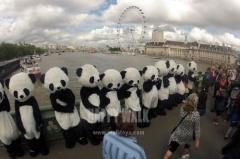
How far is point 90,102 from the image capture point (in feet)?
11.9

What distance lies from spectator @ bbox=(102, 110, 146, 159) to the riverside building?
65.9m

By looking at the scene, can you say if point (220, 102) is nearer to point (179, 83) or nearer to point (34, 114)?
point (179, 83)

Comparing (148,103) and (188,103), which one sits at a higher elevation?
(188,103)

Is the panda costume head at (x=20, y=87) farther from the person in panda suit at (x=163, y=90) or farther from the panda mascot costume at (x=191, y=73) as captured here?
the panda mascot costume at (x=191, y=73)

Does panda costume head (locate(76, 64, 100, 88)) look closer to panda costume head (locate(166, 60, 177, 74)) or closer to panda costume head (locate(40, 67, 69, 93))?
panda costume head (locate(40, 67, 69, 93))

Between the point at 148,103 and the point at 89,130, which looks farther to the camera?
the point at 148,103

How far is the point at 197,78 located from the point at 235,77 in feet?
7.01

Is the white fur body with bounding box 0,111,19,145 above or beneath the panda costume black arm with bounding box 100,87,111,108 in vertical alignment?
beneath

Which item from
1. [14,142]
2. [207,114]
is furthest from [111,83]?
[207,114]

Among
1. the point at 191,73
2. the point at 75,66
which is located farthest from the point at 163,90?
the point at 75,66

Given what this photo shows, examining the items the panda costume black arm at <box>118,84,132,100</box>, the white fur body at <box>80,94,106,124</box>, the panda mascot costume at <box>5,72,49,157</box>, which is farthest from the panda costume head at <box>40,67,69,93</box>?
the panda costume black arm at <box>118,84,132,100</box>

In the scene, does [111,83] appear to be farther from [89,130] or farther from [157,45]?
[157,45]

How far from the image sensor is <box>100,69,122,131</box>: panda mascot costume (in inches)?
152

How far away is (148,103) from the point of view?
459 centimetres
